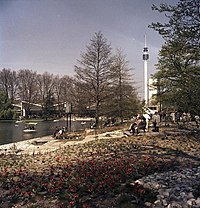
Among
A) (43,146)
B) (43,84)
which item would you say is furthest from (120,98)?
(43,84)

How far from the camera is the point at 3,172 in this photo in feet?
22.1

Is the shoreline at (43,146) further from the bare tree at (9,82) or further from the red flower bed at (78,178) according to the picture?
the bare tree at (9,82)

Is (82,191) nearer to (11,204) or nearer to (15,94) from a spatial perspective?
(11,204)

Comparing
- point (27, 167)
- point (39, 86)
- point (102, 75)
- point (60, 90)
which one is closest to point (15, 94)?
point (39, 86)

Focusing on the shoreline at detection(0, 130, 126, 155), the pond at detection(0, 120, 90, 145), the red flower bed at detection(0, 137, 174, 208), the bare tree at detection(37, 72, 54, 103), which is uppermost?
the bare tree at detection(37, 72, 54, 103)

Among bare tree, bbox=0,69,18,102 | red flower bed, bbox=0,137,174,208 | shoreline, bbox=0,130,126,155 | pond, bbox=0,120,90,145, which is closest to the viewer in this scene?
red flower bed, bbox=0,137,174,208

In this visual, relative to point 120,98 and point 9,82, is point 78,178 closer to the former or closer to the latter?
point 120,98

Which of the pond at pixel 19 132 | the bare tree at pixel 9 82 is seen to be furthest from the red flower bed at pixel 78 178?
the bare tree at pixel 9 82

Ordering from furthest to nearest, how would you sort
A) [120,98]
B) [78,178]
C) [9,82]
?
[9,82]
[120,98]
[78,178]

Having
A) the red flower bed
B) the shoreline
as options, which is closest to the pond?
the shoreline

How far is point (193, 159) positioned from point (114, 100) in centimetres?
1499

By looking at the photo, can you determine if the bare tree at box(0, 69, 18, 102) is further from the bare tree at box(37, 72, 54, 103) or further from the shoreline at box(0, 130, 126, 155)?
the shoreline at box(0, 130, 126, 155)

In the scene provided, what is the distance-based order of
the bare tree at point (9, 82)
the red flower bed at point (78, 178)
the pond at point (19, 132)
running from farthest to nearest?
the bare tree at point (9, 82)
the pond at point (19, 132)
the red flower bed at point (78, 178)

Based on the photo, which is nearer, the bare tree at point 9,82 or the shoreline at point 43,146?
the shoreline at point 43,146
